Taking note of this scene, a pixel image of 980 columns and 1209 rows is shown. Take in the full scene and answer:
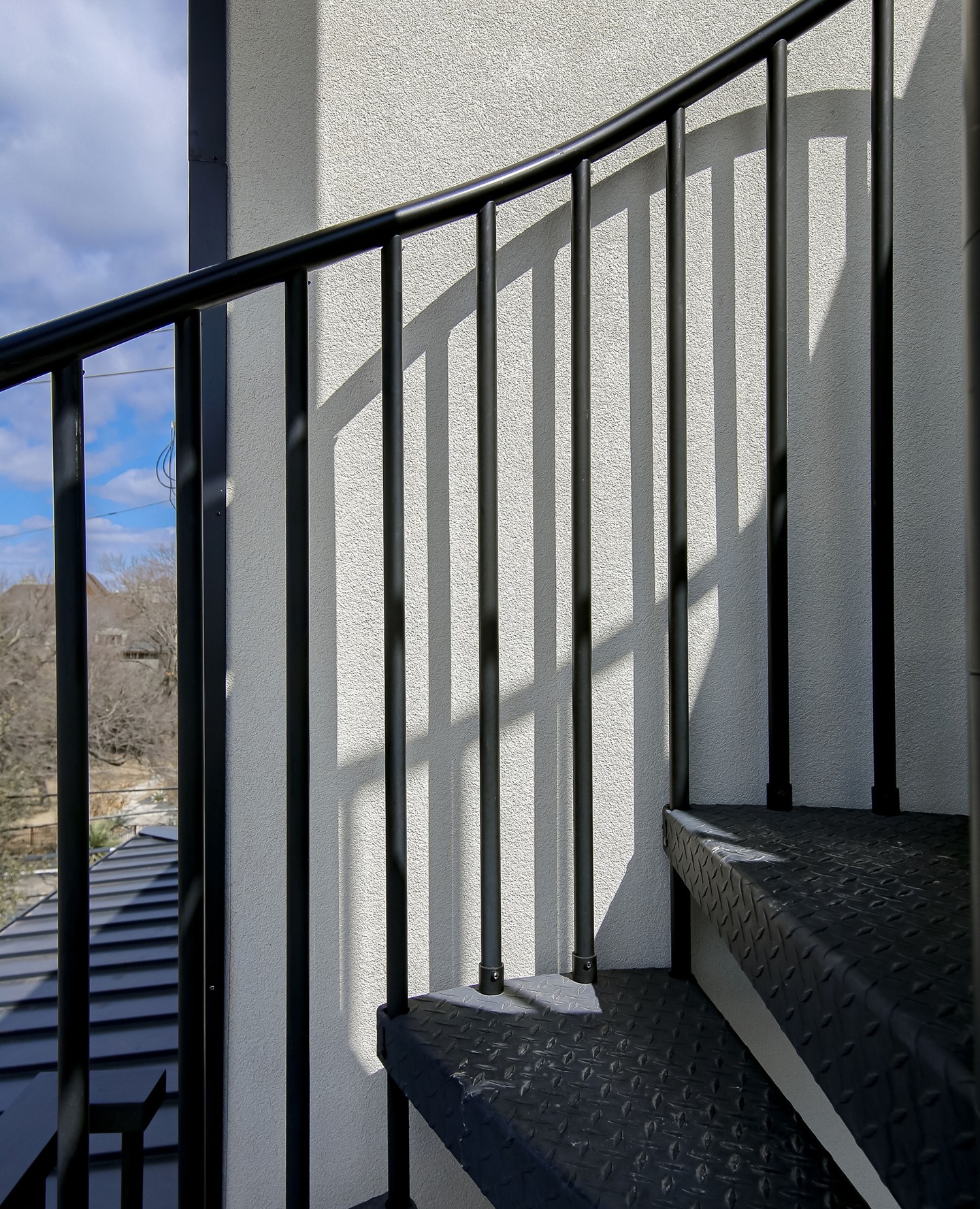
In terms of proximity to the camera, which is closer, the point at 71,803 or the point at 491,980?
the point at 71,803

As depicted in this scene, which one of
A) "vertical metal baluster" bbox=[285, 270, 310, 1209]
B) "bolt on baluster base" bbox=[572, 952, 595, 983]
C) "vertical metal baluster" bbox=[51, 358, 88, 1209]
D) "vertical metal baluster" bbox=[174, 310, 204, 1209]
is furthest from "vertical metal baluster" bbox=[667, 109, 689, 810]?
"vertical metal baluster" bbox=[51, 358, 88, 1209]

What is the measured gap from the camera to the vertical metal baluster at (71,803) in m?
0.73

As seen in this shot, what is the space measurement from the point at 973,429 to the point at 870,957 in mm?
457

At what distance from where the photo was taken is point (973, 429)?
36cm

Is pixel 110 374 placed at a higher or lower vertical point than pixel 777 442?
higher

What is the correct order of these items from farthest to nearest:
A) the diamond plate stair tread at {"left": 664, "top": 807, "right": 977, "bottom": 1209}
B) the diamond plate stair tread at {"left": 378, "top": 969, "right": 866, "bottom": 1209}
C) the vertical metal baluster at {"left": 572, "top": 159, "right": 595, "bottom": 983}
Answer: the vertical metal baluster at {"left": 572, "top": 159, "right": 595, "bottom": 983}
the diamond plate stair tread at {"left": 378, "top": 969, "right": 866, "bottom": 1209}
the diamond plate stair tread at {"left": 664, "top": 807, "right": 977, "bottom": 1209}

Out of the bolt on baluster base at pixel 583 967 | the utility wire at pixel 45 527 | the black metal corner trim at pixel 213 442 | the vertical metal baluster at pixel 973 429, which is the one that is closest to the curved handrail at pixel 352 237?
the black metal corner trim at pixel 213 442

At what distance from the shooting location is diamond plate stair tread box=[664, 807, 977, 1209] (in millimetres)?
453

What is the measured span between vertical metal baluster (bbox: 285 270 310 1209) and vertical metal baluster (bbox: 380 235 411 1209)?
0.10m

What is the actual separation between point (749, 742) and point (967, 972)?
1.90 feet

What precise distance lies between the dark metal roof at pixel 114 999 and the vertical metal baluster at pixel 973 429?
1.95m

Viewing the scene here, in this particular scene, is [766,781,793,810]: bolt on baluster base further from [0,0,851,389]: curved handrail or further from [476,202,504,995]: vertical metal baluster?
[0,0,851,389]: curved handrail

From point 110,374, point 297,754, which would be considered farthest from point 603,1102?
point 110,374

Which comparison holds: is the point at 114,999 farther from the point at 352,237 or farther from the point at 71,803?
the point at 352,237
